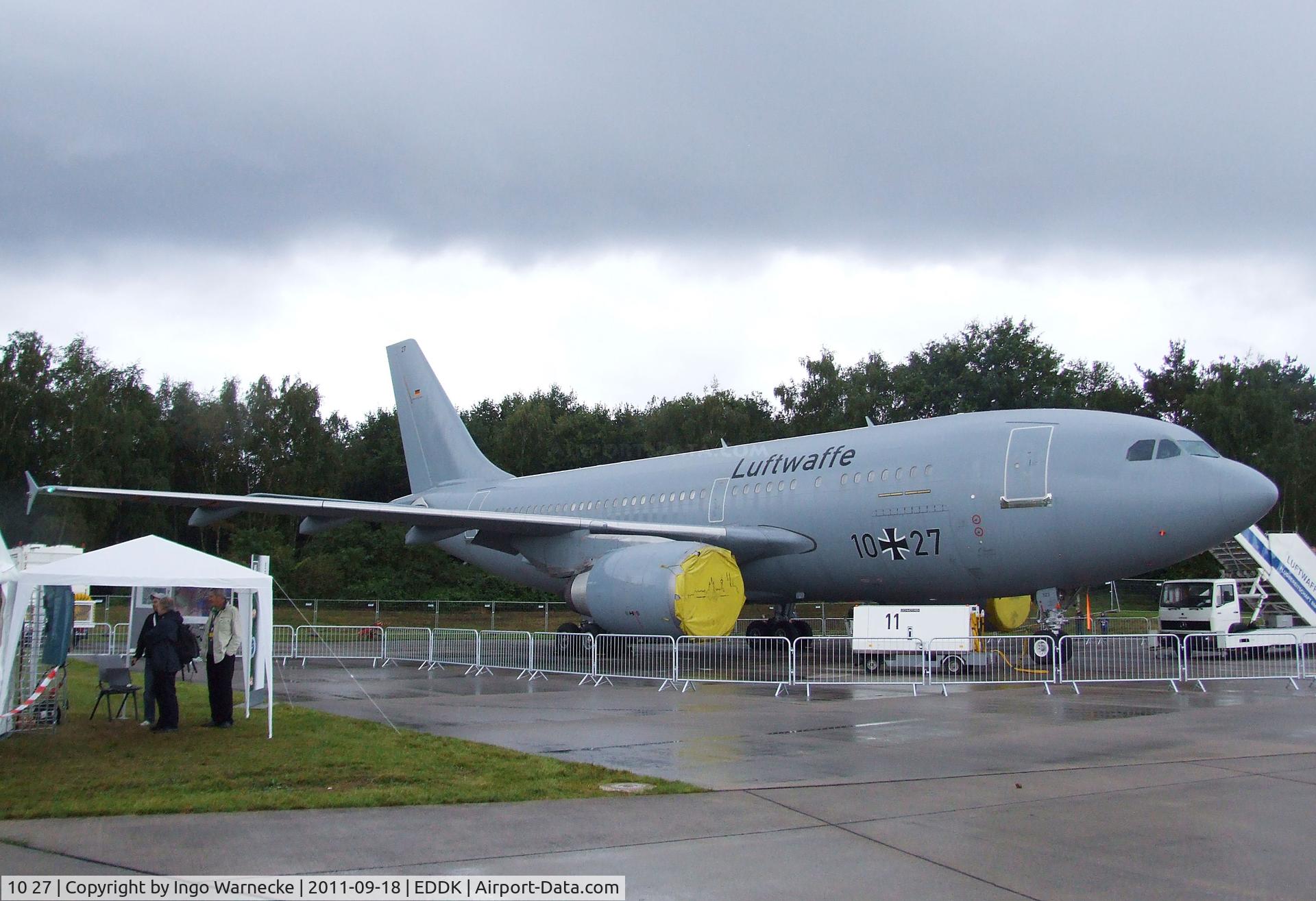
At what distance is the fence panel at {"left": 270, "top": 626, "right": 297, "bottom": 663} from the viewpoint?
24.2m

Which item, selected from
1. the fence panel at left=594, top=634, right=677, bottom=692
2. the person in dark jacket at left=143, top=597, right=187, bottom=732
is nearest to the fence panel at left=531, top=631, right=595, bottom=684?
the fence panel at left=594, top=634, right=677, bottom=692

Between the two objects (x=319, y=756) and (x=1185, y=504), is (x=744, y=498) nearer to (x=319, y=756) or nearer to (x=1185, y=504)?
(x=1185, y=504)

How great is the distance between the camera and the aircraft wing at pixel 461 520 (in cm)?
1977

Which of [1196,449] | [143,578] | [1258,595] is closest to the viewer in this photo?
[143,578]

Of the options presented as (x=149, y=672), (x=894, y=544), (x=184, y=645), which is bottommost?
(x=149, y=672)

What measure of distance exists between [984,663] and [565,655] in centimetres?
689

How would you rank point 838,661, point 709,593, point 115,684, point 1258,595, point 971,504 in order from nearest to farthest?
point 115,684 < point 971,504 < point 709,593 < point 838,661 < point 1258,595

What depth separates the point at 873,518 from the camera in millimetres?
18391

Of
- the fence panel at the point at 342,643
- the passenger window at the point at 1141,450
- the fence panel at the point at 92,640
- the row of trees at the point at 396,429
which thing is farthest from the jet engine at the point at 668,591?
the row of trees at the point at 396,429

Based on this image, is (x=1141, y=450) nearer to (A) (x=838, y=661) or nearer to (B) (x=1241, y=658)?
(A) (x=838, y=661)

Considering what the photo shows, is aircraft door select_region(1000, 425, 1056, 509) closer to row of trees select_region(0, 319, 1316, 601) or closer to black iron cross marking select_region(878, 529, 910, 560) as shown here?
black iron cross marking select_region(878, 529, 910, 560)

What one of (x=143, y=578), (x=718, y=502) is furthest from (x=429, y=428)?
(x=143, y=578)

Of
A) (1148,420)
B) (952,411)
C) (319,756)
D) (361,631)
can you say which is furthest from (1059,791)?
(952,411)

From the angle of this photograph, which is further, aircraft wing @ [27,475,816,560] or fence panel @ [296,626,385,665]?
fence panel @ [296,626,385,665]
